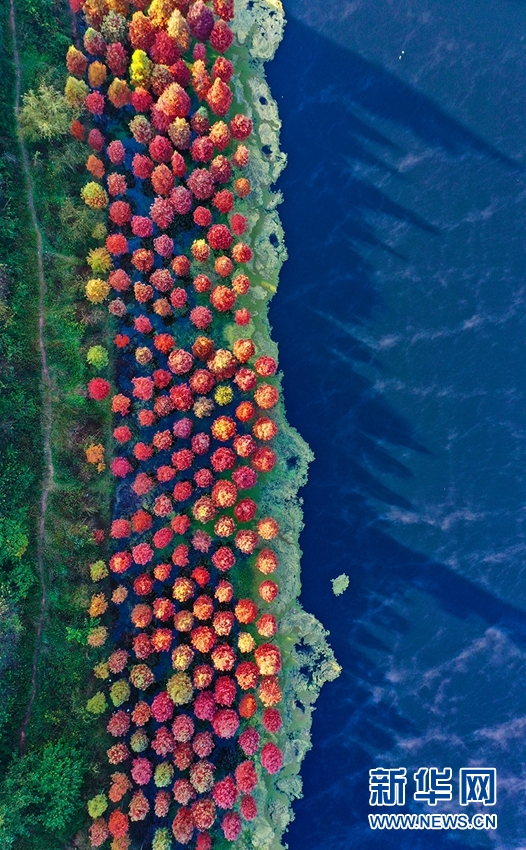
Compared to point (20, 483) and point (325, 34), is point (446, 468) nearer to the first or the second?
point (20, 483)

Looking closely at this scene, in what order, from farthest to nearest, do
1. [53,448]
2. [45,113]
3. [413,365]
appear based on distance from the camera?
[413,365] → [53,448] → [45,113]

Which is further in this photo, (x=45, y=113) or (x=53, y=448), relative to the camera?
(x=53, y=448)

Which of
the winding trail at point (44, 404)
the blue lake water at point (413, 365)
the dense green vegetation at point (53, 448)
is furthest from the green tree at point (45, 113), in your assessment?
the blue lake water at point (413, 365)

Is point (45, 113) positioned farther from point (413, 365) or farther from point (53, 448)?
point (413, 365)

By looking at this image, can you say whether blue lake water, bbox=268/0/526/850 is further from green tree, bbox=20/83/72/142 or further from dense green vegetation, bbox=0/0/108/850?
green tree, bbox=20/83/72/142

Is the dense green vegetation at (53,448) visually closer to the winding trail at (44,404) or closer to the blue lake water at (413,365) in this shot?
the winding trail at (44,404)

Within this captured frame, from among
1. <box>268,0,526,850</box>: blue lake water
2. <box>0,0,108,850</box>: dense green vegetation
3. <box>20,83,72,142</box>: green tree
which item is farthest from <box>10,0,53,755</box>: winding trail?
<box>268,0,526,850</box>: blue lake water

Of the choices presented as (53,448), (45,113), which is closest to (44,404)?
(53,448)
